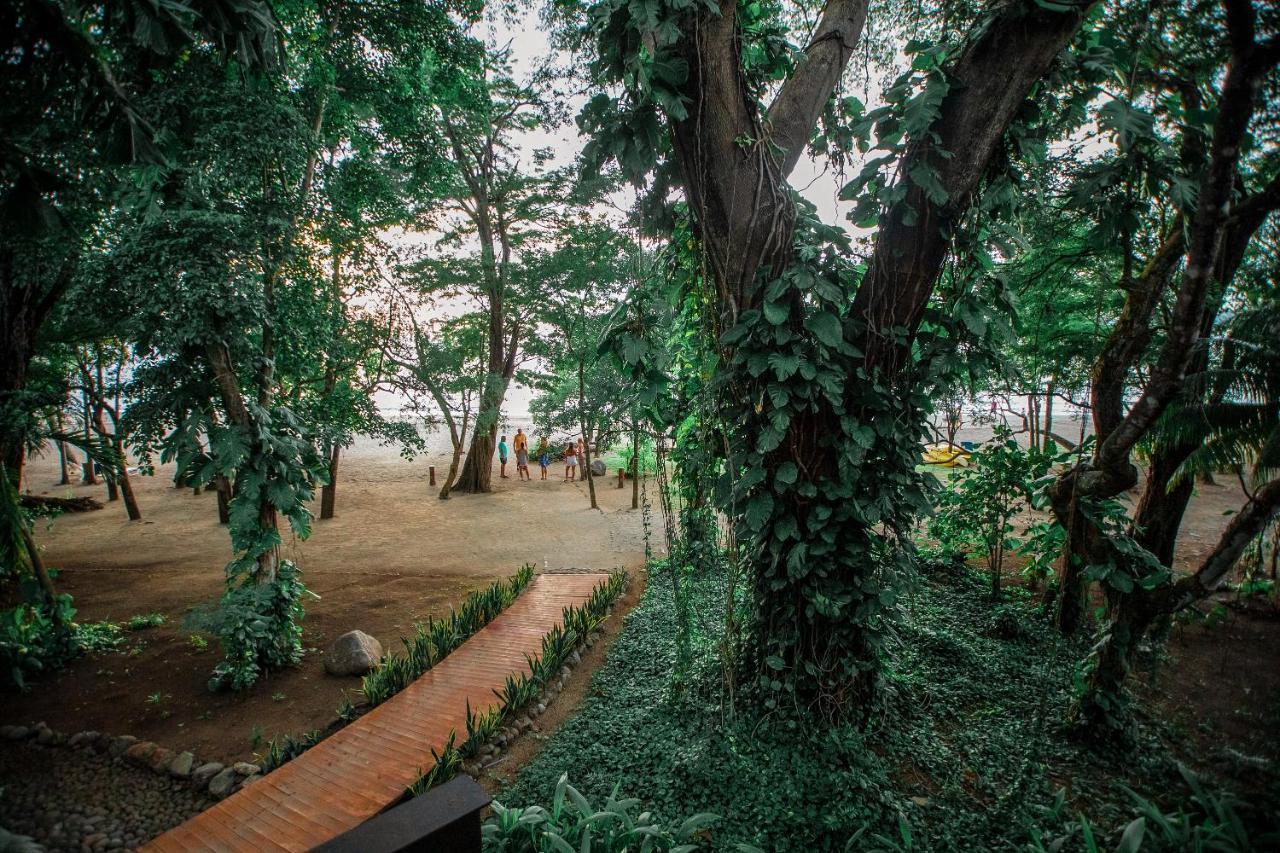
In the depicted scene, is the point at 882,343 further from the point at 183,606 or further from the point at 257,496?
the point at 183,606

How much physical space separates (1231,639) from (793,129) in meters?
5.29

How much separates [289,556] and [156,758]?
5.30 m

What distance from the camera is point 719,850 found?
225cm

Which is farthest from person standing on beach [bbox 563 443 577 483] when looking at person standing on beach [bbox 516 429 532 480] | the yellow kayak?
the yellow kayak

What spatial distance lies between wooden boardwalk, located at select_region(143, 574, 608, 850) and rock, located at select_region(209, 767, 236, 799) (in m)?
0.25

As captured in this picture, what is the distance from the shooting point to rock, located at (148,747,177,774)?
334 centimetres

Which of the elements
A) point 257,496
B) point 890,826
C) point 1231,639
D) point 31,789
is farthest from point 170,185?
point 1231,639

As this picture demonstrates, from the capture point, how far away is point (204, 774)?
3.26 meters

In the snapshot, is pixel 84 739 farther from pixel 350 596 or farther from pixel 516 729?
pixel 516 729

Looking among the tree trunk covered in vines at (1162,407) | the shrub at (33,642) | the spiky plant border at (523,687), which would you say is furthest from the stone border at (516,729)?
the shrub at (33,642)

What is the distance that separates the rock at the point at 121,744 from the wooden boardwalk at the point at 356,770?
1171mm

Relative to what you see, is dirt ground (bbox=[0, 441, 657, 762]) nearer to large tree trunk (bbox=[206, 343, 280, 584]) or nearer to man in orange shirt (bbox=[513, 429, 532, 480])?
man in orange shirt (bbox=[513, 429, 532, 480])

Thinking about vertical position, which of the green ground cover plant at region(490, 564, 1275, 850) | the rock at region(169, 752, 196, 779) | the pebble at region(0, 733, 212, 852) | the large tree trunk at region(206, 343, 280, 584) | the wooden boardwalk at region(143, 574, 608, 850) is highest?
the large tree trunk at region(206, 343, 280, 584)

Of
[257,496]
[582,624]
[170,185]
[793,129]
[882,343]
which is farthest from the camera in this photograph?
[582,624]
